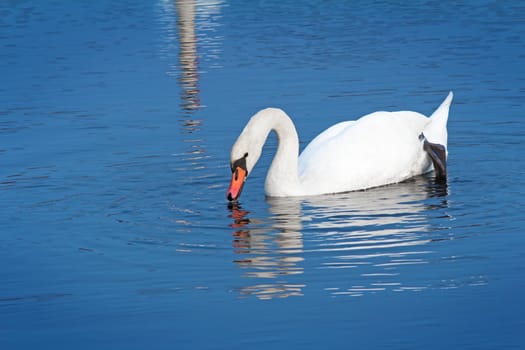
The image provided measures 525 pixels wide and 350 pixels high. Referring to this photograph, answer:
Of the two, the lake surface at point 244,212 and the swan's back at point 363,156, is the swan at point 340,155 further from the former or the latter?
the lake surface at point 244,212

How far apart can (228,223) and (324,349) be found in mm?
3740

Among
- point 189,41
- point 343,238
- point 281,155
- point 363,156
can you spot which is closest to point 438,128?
point 363,156

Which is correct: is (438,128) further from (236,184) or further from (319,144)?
(236,184)

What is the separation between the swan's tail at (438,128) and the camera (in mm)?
13664

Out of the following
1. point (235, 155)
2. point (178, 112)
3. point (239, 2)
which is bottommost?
point (239, 2)

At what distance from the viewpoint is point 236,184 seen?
11.9 m

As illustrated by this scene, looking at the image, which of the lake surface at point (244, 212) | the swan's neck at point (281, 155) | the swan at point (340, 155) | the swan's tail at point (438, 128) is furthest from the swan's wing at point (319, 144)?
the swan's tail at point (438, 128)

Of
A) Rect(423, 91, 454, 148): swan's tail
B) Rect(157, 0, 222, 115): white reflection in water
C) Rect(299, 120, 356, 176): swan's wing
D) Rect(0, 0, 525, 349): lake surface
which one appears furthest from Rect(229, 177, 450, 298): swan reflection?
Rect(157, 0, 222, 115): white reflection in water

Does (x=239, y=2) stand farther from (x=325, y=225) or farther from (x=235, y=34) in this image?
(x=325, y=225)

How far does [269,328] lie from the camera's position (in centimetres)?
800

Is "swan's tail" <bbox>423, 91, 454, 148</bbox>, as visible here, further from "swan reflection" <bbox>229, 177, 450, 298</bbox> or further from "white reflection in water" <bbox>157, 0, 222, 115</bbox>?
"white reflection in water" <bbox>157, 0, 222, 115</bbox>

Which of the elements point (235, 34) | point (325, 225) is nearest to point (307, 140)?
point (325, 225)

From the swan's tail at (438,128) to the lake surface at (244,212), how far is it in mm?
287

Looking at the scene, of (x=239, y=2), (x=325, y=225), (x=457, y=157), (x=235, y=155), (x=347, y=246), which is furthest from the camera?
(x=239, y=2)
